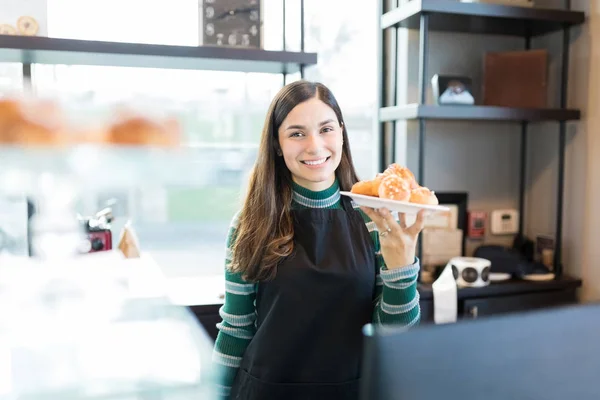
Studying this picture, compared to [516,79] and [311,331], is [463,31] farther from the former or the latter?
[311,331]

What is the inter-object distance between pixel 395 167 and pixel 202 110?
43.0 inches

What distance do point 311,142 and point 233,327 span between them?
425 millimetres

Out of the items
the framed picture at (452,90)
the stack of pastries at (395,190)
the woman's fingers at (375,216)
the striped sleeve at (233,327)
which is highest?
the framed picture at (452,90)

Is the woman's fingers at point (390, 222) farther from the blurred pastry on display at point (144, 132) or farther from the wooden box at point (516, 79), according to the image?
the wooden box at point (516, 79)

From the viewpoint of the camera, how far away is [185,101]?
84.8 inches

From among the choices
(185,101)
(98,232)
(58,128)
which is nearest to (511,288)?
(185,101)

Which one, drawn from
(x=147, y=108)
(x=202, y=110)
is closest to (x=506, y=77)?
(x=202, y=110)

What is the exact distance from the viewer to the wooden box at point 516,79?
2.32 meters

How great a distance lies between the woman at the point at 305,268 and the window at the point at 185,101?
0.86 metres

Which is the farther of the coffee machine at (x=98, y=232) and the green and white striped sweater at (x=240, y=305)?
the coffee machine at (x=98, y=232)

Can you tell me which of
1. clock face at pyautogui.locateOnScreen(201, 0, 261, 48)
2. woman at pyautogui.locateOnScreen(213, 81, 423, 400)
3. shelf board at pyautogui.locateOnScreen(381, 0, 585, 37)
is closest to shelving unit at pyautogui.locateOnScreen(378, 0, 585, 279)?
shelf board at pyautogui.locateOnScreen(381, 0, 585, 37)

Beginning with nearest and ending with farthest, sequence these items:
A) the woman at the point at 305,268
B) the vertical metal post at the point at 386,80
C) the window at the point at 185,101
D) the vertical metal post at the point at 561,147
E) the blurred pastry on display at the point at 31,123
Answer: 1. the woman at the point at 305,268
2. the blurred pastry on display at the point at 31,123
3. the window at the point at 185,101
4. the vertical metal post at the point at 561,147
5. the vertical metal post at the point at 386,80

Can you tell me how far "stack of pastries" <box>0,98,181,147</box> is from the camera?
1.83 meters

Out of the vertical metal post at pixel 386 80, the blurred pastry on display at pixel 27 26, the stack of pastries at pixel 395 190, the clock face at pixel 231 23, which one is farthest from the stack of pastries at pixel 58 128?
the stack of pastries at pixel 395 190
